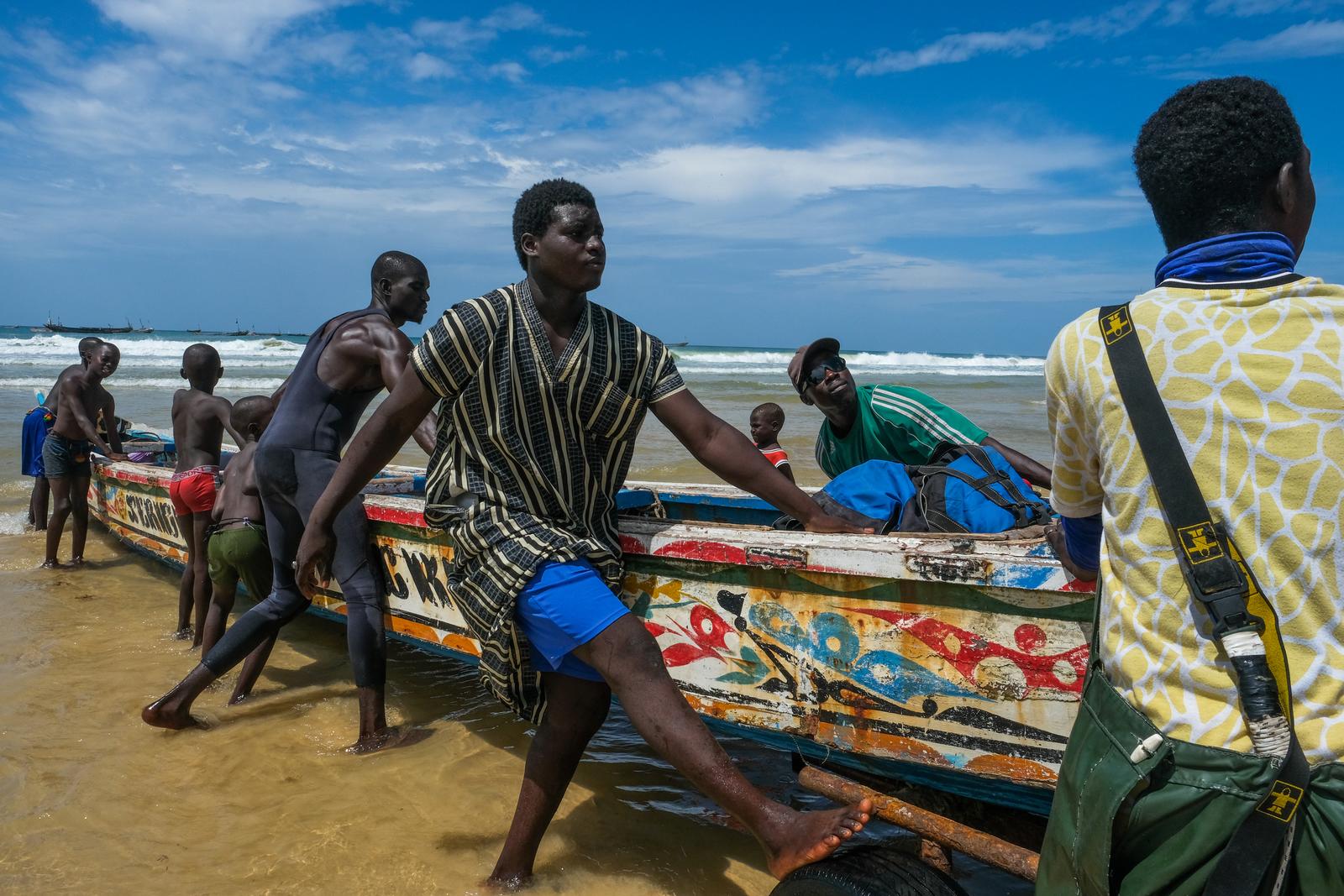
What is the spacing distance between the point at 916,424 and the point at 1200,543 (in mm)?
2432

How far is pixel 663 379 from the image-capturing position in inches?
102

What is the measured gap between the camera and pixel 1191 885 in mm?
1220

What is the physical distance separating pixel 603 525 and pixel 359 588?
1595 mm

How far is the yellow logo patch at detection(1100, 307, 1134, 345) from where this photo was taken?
1.28 meters

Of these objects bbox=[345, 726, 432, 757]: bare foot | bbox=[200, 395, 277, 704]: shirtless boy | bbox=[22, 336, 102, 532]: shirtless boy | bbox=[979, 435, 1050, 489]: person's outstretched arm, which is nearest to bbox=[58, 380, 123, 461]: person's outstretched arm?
bbox=[22, 336, 102, 532]: shirtless boy

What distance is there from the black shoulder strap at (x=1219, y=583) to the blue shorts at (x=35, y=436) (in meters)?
8.66

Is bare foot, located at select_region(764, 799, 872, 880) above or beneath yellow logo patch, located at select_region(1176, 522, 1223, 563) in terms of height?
beneath

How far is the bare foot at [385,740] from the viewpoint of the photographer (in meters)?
3.68

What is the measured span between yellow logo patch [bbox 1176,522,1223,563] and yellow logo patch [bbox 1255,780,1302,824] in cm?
28

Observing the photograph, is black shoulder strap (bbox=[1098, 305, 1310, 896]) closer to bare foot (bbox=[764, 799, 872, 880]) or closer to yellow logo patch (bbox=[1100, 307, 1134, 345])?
yellow logo patch (bbox=[1100, 307, 1134, 345])

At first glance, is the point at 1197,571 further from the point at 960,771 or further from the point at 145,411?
the point at 145,411

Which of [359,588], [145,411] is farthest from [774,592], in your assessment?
[145,411]

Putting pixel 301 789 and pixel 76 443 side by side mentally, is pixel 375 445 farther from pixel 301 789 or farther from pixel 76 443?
pixel 76 443

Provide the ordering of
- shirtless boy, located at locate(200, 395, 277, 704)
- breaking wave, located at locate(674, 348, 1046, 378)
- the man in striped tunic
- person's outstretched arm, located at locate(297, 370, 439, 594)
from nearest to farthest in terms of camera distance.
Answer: the man in striped tunic, person's outstretched arm, located at locate(297, 370, 439, 594), shirtless boy, located at locate(200, 395, 277, 704), breaking wave, located at locate(674, 348, 1046, 378)
